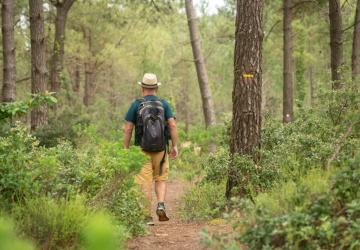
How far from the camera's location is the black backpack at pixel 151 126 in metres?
7.10

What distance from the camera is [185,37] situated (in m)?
52.6

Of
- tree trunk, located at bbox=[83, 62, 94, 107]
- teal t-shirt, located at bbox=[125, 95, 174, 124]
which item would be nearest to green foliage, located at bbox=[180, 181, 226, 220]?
teal t-shirt, located at bbox=[125, 95, 174, 124]

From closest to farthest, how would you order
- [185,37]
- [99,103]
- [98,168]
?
[98,168] < [99,103] < [185,37]

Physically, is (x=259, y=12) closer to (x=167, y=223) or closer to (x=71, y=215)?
(x=167, y=223)

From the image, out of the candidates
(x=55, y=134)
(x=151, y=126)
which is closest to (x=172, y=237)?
(x=151, y=126)

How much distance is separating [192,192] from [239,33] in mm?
2856

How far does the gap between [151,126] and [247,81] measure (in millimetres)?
1414

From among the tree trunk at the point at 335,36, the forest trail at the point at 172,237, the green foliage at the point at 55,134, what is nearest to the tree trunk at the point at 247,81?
the forest trail at the point at 172,237

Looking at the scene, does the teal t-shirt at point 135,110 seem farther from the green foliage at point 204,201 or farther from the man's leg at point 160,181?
the green foliage at point 204,201

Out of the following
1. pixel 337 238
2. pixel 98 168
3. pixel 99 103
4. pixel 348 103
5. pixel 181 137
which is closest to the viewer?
pixel 337 238

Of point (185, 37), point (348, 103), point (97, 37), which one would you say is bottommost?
point (348, 103)

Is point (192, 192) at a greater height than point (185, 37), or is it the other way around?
point (185, 37)

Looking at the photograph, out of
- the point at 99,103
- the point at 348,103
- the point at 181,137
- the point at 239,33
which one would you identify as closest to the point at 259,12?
the point at 239,33

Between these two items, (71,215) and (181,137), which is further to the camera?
(181,137)
